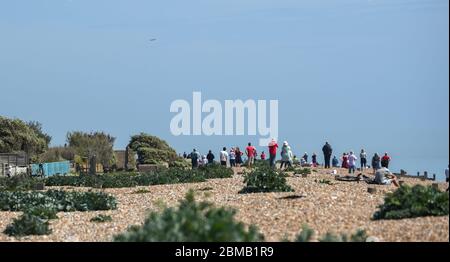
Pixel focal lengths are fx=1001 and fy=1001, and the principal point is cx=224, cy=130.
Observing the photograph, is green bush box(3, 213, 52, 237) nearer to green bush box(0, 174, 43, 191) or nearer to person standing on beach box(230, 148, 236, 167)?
green bush box(0, 174, 43, 191)

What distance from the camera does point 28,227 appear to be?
17.8 m

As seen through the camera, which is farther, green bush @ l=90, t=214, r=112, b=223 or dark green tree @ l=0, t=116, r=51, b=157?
dark green tree @ l=0, t=116, r=51, b=157

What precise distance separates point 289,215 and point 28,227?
15.2 feet

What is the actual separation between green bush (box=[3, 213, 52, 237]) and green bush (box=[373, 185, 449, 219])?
593cm

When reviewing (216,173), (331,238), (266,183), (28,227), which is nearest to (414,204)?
(331,238)

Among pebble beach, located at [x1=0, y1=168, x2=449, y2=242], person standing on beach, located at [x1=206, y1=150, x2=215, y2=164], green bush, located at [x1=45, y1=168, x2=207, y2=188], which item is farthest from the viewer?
person standing on beach, located at [x1=206, y1=150, x2=215, y2=164]

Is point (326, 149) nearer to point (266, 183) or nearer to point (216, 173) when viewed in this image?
point (216, 173)

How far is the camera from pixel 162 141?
2299 inches

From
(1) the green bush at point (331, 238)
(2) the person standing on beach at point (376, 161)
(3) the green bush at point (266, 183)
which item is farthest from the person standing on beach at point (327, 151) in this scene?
(1) the green bush at point (331, 238)

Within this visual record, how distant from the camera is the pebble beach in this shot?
13852mm

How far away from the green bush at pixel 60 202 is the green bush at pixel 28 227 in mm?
3783

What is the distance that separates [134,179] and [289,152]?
771 centimetres

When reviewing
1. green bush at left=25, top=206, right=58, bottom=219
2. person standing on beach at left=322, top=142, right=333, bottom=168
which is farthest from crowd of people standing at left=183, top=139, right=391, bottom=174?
green bush at left=25, top=206, right=58, bottom=219
